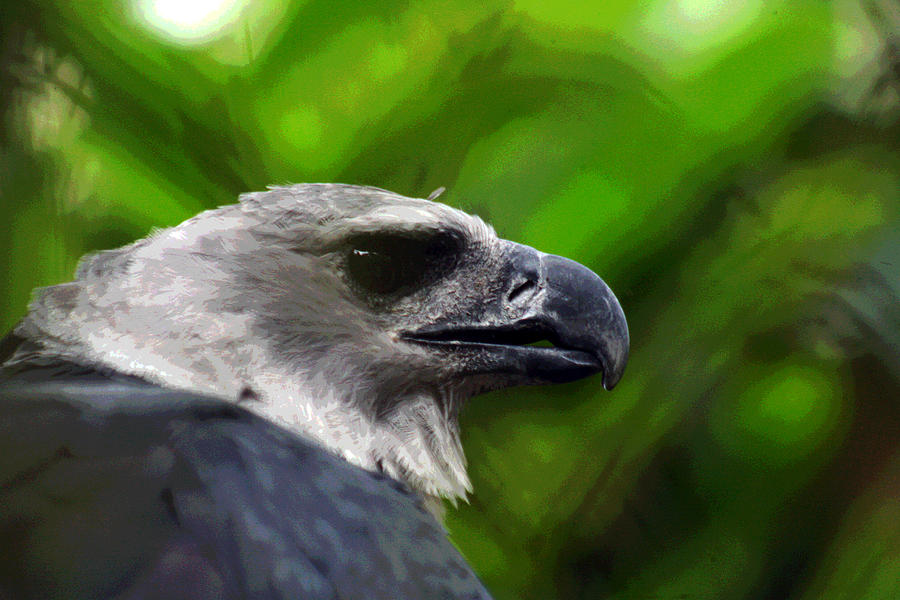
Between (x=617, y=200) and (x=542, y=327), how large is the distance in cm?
49

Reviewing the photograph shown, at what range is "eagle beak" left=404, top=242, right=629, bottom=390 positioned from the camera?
1.18 metres

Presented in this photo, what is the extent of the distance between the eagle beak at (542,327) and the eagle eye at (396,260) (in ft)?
0.21

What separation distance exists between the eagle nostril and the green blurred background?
361 millimetres

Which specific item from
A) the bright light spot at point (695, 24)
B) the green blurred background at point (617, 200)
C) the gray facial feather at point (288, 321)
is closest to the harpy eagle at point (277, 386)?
the gray facial feather at point (288, 321)

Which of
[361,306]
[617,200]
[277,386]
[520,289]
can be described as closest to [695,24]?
[617,200]

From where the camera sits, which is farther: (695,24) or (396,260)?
(695,24)

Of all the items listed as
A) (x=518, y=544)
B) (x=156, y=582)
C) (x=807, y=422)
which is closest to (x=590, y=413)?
(x=518, y=544)

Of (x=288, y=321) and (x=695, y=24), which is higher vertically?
(x=695, y=24)

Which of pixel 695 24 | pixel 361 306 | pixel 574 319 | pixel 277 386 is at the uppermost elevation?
pixel 695 24

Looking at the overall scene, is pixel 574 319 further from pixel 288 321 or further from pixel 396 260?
pixel 288 321

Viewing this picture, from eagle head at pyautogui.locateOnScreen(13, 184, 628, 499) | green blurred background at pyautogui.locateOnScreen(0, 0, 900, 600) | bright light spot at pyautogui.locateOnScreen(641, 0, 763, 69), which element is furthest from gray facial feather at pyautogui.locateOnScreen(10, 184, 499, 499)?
bright light spot at pyautogui.locateOnScreen(641, 0, 763, 69)

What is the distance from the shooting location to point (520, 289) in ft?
4.00

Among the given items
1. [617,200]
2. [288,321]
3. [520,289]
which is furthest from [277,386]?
[617,200]

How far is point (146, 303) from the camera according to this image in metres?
1.12
